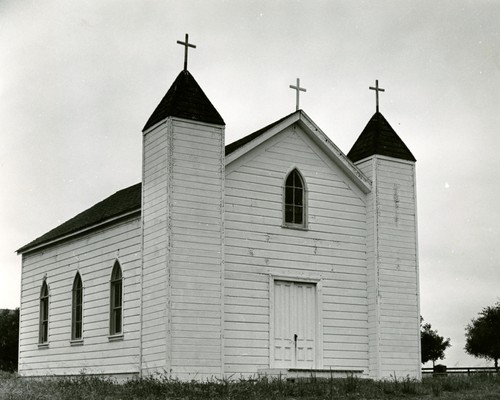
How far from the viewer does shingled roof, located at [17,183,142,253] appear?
27.1 metres

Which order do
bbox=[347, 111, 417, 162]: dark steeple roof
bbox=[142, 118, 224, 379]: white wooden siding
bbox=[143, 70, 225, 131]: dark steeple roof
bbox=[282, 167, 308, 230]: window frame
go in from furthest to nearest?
bbox=[347, 111, 417, 162]: dark steeple roof < bbox=[282, 167, 308, 230]: window frame < bbox=[143, 70, 225, 131]: dark steeple roof < bbox=[142, 118, 224, 379]: white wooden siding

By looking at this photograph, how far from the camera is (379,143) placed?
89.7 ft

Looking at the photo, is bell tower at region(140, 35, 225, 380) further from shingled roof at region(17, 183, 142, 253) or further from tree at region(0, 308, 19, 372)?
tree at region(0, 308, 19, 372)

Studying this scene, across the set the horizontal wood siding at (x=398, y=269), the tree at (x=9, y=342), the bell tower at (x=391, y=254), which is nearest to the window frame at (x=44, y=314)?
the bell tower at (x=391, y=254)

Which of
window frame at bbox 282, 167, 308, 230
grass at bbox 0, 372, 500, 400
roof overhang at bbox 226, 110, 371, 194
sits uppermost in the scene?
roof overhang at bbox 226, 110, 371, 194

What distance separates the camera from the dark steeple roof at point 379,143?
2736 centimetres

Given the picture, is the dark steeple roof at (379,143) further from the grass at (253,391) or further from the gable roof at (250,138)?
the grass at (253,391)

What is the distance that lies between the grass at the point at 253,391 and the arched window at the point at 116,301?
4638 millimetres

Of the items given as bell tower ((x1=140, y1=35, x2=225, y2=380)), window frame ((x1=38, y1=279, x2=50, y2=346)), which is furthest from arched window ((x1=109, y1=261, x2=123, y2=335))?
window frame ((x1=38, y1=279, x2=50, y2=346))

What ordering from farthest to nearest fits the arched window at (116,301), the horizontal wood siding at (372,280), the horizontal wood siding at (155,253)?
the arched window at (116,301)
the horizontal wood siding at (372,280)
the horizontal wood siding at (155,253)

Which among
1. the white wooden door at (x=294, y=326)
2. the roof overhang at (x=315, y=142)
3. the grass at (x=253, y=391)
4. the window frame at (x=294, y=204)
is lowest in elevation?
the grass at (x=253, y=391)

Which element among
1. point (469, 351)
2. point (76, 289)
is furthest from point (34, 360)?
point (469, 351)

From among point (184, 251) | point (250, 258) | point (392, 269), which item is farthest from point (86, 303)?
point (392, 269)

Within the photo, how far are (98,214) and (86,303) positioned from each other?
3.22m
